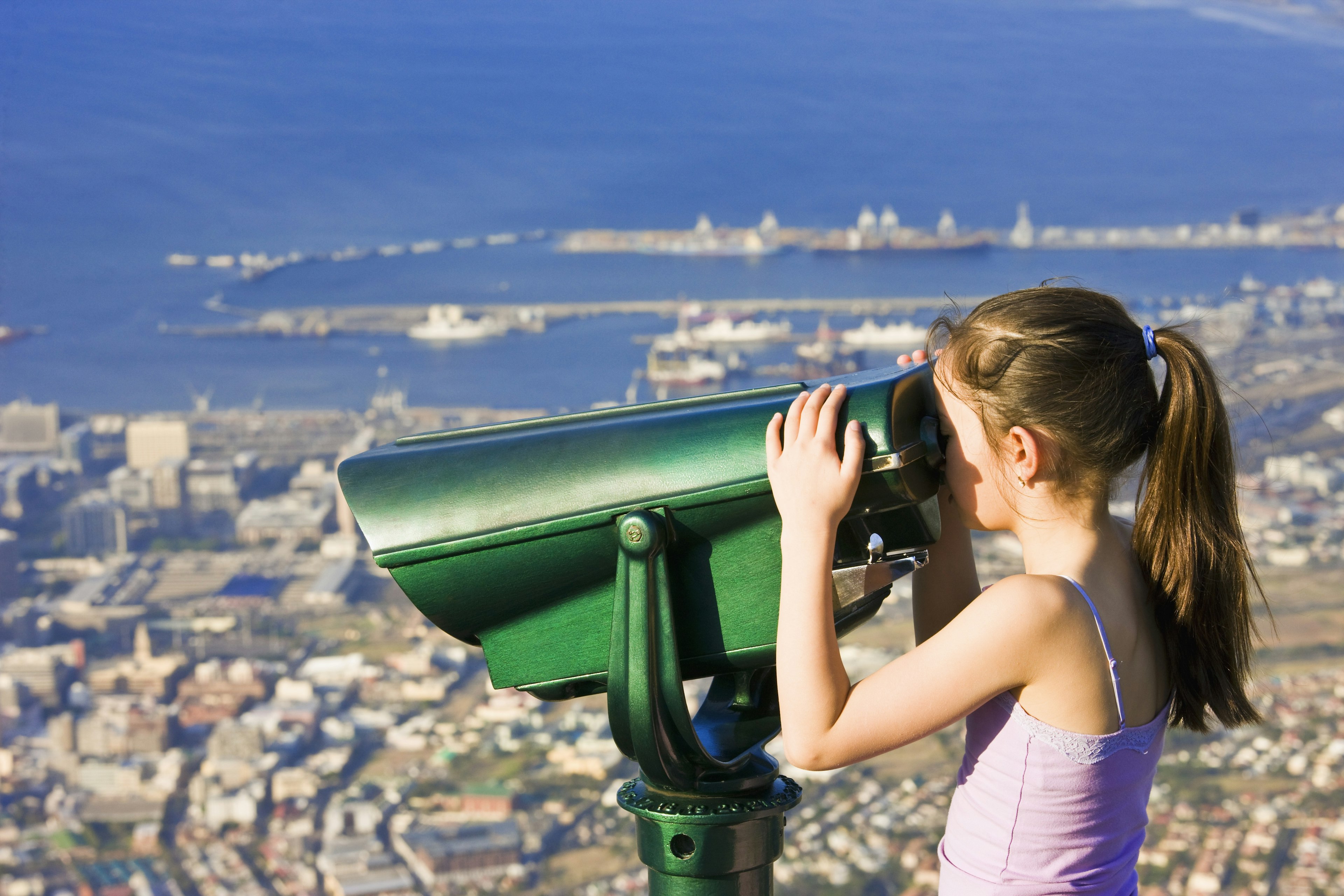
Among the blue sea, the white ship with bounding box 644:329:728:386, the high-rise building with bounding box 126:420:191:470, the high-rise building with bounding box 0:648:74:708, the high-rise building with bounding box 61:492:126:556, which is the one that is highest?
the blue sea

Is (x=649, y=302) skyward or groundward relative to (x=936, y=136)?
groundward

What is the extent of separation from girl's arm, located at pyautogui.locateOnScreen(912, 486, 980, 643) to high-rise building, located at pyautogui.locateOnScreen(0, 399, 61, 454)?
1041 centimetres

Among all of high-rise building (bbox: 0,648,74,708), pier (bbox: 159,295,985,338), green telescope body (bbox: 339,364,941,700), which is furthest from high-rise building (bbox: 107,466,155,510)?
green telescope body (bbox: 339,364,941,700)

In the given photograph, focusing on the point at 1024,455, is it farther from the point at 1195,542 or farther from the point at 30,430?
the point at 30,430

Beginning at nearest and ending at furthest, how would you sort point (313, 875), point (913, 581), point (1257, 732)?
point (913, 581), point (313, 875), point (1257, 732)

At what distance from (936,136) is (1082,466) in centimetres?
1804

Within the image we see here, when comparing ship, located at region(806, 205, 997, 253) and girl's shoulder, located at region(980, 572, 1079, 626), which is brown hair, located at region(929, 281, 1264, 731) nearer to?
girl's shoulder, located at region(980, 572, 1079, 626)

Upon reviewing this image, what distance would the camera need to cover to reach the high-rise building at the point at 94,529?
8.57m

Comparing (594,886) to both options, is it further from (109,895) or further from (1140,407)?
(1140,407)

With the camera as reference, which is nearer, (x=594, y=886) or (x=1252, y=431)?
(x=594, y=886)

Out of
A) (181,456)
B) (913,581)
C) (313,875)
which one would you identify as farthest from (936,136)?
(913,581)

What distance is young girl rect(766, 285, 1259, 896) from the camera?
0.55 metres

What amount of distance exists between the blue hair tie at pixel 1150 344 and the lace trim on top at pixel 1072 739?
6.3 inches

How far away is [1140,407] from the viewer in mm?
586
